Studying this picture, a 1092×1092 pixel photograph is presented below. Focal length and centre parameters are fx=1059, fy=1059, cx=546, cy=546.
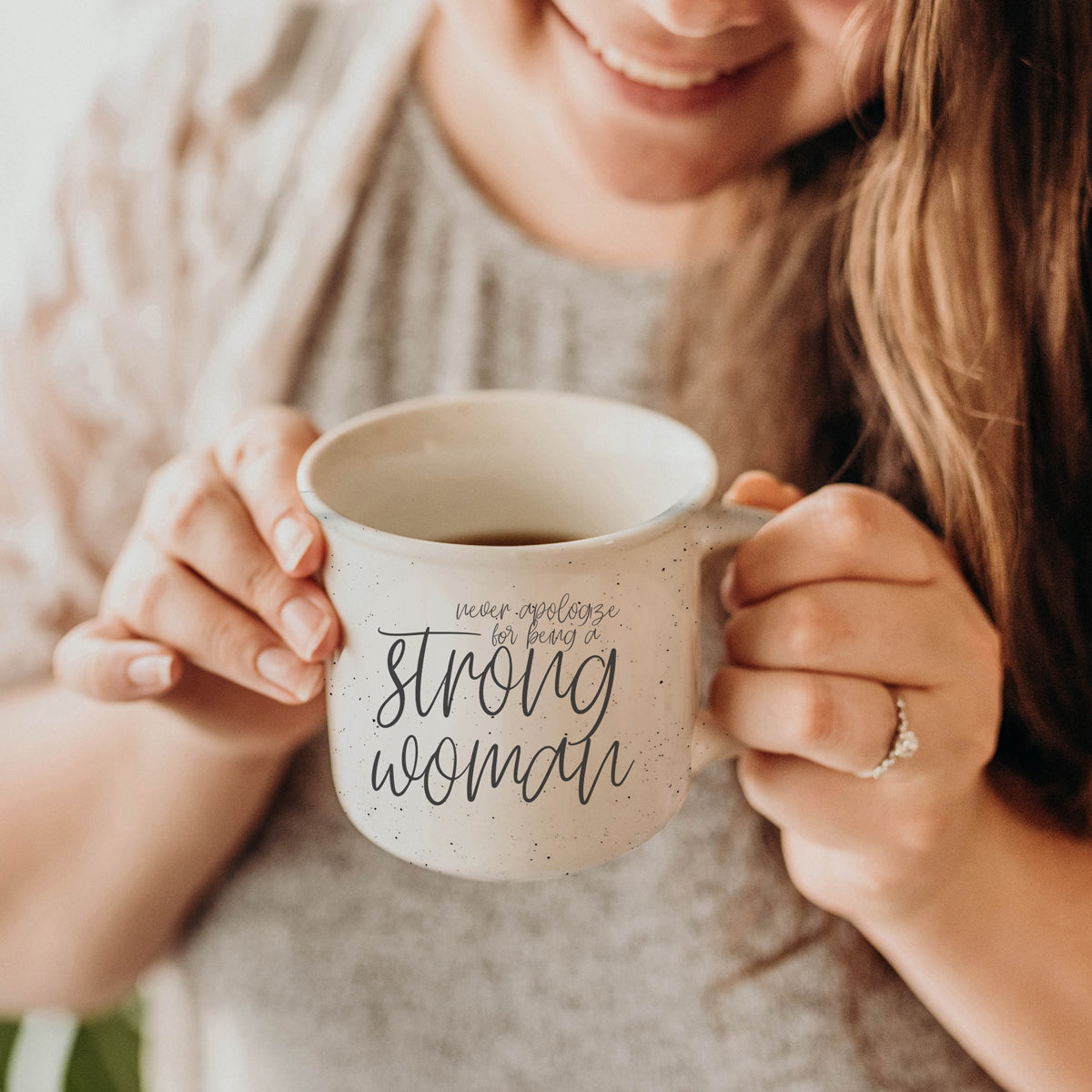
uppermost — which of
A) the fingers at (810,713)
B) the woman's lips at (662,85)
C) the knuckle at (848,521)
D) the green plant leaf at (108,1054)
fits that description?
the woman's lips at (662,85)

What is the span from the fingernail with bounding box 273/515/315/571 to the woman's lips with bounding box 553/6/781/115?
0.41m

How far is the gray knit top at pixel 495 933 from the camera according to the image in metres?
0.88

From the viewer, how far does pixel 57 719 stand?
0.92 metres

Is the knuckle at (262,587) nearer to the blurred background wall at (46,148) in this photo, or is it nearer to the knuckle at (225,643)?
the knuckle at (225,643)

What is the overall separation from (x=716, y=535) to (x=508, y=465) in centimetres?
16

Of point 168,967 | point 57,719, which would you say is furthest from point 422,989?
point 57,719

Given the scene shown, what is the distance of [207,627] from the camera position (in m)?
0.58

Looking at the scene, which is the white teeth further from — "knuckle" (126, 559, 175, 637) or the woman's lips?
"knuckle" (126, 559, 175, 637)

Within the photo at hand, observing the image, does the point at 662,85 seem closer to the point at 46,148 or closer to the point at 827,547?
the point at 827,547

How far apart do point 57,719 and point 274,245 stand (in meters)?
0.47

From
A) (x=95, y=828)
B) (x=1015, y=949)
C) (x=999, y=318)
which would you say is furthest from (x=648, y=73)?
(x=95, y=828)

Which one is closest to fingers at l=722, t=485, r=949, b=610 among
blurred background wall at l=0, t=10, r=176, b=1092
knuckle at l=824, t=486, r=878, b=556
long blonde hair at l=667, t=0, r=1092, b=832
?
knuckle at l=824, t=486, r=878, b=556

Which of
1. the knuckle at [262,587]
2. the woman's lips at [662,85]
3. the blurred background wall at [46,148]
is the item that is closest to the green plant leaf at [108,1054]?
the blurred background wall at [46,148]

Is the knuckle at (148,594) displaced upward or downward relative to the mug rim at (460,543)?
downward
